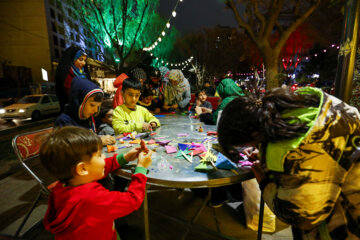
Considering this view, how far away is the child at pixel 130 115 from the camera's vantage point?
2.79 metres

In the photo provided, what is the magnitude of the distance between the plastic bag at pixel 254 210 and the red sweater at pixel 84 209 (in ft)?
5.45

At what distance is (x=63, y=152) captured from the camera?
1.14 meters

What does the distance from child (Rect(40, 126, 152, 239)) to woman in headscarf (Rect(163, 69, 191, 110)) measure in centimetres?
384

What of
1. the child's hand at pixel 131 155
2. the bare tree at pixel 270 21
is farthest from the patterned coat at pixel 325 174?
the bare tree at pixel 270 21

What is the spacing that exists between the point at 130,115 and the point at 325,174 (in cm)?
255

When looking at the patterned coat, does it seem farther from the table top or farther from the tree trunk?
the tree trunk

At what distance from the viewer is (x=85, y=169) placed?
123cm

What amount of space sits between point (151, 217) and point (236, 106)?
2.33m

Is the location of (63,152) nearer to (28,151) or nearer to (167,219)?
(28,151)

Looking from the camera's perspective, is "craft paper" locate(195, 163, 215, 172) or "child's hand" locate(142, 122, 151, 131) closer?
"craft paper" locate(195, 163, 215, 172)

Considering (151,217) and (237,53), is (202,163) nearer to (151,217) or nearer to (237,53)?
(151,217)

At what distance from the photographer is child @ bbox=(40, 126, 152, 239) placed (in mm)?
1119

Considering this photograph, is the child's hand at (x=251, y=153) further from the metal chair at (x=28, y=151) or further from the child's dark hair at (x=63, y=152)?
the metal chair at (x=28, y=151)

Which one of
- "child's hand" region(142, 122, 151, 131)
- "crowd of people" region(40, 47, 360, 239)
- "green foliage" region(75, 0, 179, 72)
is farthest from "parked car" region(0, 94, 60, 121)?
"crowd of people" region(40, 47, 360, 239)
